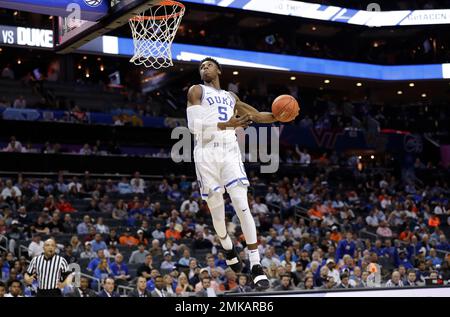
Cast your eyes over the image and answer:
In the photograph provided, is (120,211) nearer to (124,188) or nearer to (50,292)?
(124,188)

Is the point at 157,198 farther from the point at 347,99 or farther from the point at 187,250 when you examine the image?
the point at 347,99

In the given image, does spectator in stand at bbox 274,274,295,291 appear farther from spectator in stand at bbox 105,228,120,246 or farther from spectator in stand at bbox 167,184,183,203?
spectator in stand at bbox 167,184,183,203

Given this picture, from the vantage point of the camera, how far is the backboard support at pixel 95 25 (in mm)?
8758

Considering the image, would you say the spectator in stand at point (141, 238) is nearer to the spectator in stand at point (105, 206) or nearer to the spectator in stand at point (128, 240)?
the spectator in stand at point (128, 240)

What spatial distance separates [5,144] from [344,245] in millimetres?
12056

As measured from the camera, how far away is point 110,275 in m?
15.3

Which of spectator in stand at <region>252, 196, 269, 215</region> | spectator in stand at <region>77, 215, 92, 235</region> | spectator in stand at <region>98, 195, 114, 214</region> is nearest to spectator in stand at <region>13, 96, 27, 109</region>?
spectator in stand at <region>98, 195, 114, 214</region>

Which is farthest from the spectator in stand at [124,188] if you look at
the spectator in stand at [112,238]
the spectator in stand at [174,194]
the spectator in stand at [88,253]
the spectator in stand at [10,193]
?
the spectator in stand at [88,253]

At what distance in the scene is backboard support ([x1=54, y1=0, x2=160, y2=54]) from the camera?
8.76 metres

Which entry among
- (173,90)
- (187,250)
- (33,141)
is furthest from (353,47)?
(187,250)

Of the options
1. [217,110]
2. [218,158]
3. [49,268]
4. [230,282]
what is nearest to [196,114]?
[217,110]

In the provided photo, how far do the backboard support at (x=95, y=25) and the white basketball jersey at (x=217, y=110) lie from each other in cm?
133

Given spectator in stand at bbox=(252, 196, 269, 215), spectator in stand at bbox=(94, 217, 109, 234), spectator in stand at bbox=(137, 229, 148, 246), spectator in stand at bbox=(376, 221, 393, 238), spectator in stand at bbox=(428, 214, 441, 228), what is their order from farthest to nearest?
spectator in stand at bbox=(428, 214, 441, 228) < spectator in stand at bbox=(376, 221, 393, 238) < spectator in stand at bbox=(252, 196, 269, 215) < spectator in stand at bbox=(137, 229, 148, 246) < spectator in stand at bbox=(94, 217, 109, 234)

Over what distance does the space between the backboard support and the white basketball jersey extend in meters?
1.33
